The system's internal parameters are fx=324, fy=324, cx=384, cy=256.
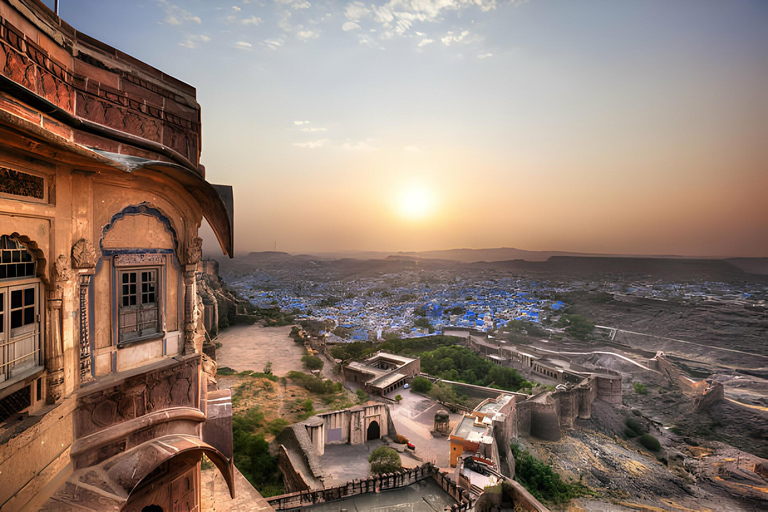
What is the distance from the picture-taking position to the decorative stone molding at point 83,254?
377 cm

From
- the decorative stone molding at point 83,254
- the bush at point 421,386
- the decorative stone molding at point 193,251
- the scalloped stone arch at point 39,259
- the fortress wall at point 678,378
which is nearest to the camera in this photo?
the scalloped stone arch at point 39,259

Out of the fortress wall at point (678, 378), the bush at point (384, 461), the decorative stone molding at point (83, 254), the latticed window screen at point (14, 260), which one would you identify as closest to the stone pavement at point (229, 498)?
the decorative stone molding at point (83, 254)

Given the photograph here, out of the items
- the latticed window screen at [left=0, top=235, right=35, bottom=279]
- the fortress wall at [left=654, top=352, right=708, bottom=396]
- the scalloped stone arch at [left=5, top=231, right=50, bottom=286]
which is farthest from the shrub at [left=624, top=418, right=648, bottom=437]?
the latticed window screen at [left=0, top=235, right=35, bottom=279]

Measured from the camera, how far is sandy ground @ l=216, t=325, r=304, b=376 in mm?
30562

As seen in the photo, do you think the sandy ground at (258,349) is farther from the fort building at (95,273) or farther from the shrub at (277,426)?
the fort building at (95,273)

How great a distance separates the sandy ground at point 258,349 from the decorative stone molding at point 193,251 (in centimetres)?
2609

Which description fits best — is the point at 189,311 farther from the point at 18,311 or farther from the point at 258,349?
the point at 258,349

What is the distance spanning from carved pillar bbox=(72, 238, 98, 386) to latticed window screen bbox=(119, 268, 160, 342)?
45 cm

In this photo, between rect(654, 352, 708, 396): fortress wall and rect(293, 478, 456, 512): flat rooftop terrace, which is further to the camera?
rect(654, 352, 708, 396): fortress wall

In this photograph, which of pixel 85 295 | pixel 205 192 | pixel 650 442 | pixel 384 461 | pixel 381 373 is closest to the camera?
pixel 85 295

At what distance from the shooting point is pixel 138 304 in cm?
469

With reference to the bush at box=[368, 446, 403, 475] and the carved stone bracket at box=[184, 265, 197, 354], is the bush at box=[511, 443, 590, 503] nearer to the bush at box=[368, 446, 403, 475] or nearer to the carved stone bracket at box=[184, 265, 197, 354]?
the bush at box=[368, 446, 403, 475]

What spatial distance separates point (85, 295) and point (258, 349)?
35.8 m

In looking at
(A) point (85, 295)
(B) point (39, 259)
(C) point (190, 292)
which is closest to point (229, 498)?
(C) point (190, 292)
